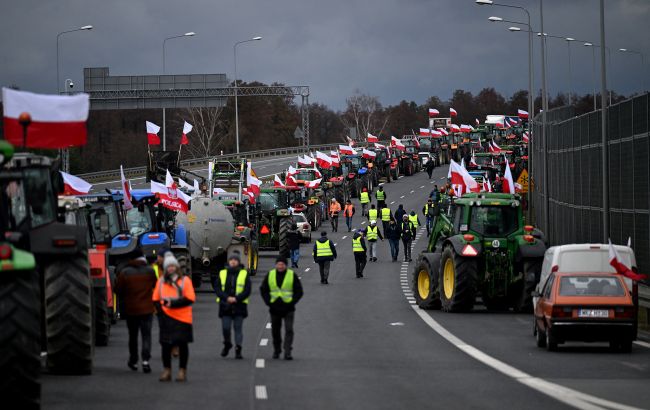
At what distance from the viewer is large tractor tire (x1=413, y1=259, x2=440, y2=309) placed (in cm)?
3462

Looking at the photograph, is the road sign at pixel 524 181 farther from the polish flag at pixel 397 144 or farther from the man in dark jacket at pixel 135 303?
the polish flag at pixel 397 144

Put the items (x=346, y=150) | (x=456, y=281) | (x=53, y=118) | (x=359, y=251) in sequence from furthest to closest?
1. (x=346, y=150)
2. (x=359, y=251)
3. (x=456, y=281)
4. (x=53, y=118)

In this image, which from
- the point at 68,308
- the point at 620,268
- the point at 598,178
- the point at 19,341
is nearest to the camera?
the point at 19,341

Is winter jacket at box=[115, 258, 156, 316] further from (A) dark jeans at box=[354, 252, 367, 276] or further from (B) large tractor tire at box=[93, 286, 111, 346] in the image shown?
(A) dark jeans at box=[354, 252, 367, 276]

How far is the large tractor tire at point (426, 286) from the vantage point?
34.6m

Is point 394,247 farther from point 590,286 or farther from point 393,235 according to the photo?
point 590,286

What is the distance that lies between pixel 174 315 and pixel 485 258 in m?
14.7

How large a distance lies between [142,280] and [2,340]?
696cm

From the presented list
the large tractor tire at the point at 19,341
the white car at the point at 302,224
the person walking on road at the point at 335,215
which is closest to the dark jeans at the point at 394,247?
the white car at the point at 302,224

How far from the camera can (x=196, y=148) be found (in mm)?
158750

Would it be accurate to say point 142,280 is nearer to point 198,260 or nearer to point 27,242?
point 27,242

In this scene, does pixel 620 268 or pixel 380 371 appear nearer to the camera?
pixel 380 371

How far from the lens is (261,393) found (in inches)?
713

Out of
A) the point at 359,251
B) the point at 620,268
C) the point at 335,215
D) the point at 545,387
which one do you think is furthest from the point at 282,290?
the point at 335,215
